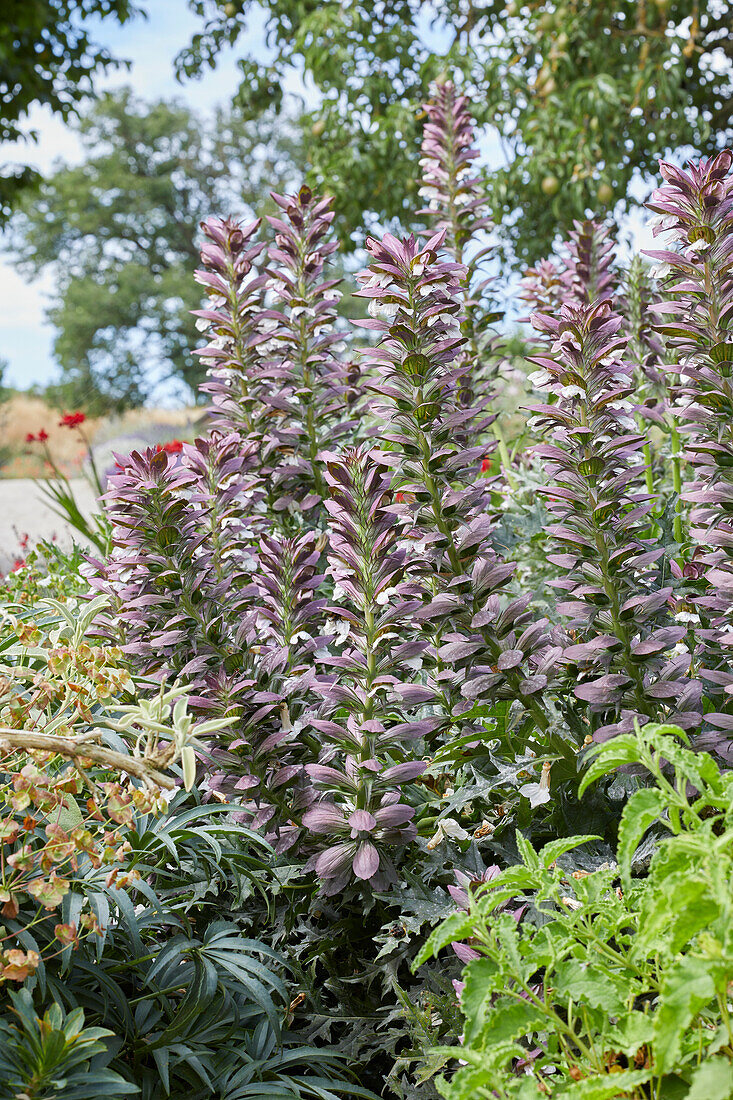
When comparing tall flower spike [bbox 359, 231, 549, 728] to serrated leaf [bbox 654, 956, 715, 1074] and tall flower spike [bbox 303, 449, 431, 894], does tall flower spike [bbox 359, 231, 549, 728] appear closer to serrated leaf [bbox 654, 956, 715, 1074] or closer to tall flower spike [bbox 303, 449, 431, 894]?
tall flower spike [bbox 303, 449, 431, 894]

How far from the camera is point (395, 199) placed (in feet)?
22.7

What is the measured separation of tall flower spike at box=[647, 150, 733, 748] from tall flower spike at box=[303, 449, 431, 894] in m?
0.54

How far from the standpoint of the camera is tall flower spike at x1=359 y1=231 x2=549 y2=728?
5.19ft

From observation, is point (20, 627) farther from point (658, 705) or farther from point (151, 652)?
point (658, 705)

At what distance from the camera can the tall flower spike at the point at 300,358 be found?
2.25 meters

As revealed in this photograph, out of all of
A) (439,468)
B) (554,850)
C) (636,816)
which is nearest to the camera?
(636,816)

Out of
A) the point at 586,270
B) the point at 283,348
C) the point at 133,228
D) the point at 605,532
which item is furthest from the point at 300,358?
the point at 133,228

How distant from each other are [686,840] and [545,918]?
0.60 meters

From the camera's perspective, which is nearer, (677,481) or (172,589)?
(172,589)

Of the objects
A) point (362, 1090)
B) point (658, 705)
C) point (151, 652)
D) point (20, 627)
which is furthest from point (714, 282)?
point (362, 1090)

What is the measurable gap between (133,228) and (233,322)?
27.2 metres

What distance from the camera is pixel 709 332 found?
5.05 ft

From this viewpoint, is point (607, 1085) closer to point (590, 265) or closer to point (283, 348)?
point (283, 348)

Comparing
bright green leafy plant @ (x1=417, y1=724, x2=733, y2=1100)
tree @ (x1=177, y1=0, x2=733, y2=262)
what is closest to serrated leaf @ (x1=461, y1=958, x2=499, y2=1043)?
bright green leafy plant @ (x1=417, y1=724, x2=733, y2=1100)
